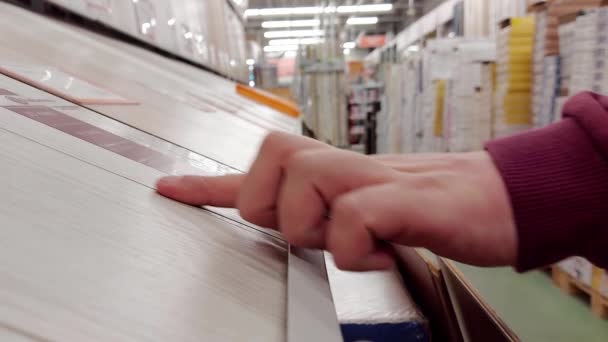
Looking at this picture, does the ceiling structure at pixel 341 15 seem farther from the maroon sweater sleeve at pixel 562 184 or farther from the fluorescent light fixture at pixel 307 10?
the maroon sweater sleeve at pixel 562 184

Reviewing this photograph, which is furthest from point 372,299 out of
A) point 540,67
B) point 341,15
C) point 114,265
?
point 341,15

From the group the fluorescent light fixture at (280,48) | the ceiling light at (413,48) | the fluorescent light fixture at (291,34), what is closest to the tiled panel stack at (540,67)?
the ceiling light at (413,48)

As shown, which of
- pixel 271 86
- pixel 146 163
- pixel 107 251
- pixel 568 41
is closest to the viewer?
pixel 107 251

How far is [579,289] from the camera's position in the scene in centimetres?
277

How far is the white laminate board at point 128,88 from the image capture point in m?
1.03

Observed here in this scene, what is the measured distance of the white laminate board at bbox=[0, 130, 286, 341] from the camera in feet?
1.03

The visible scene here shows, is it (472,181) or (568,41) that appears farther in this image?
(568,41)

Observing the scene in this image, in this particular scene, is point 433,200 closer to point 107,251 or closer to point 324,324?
point 324,324

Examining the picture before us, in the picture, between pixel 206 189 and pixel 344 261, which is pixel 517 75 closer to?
pixel 206 189

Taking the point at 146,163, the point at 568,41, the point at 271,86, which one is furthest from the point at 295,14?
the point at 146,163

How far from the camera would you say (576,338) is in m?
2.20

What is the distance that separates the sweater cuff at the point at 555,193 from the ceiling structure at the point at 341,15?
11819 mm

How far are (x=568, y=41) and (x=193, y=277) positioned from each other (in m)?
2.76

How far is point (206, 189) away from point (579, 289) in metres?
2.74
